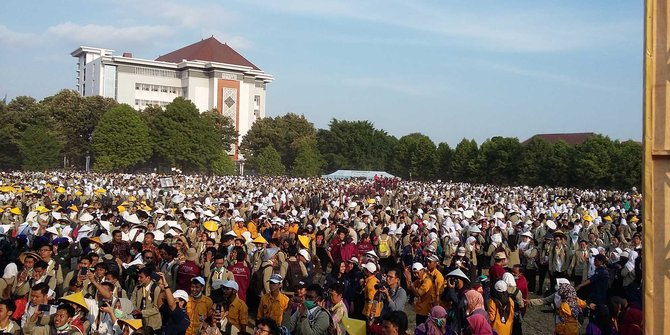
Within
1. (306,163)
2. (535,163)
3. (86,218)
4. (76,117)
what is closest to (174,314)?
(86,218)

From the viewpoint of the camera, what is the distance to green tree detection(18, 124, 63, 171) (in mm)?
53000

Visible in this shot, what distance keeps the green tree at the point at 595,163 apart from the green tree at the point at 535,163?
3.96m

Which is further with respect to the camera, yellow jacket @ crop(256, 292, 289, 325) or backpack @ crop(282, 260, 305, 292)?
backpack @ crop(282, 260, 305, 292)

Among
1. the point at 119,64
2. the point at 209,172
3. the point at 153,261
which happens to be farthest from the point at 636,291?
the point at 119,64

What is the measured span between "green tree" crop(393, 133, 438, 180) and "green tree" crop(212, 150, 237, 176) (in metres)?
19.5

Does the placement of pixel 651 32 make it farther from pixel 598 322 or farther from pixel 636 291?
pixel 636 291

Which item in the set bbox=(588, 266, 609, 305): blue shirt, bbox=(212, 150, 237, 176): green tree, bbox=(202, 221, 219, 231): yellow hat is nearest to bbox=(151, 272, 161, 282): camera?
bbox=(202, 221, 219, 231): yellow hat

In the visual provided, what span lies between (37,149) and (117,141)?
276 inches

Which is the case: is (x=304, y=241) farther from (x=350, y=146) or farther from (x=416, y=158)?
(x=350, y=146)

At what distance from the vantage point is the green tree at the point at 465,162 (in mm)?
60750

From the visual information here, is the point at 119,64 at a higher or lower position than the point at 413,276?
higher

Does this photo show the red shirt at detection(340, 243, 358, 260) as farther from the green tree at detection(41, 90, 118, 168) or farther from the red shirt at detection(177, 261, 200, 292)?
the green tree at detection(41, 90, 118, 168)

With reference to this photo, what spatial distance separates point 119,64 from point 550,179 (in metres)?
55.3

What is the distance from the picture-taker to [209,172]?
6362 centimetres
